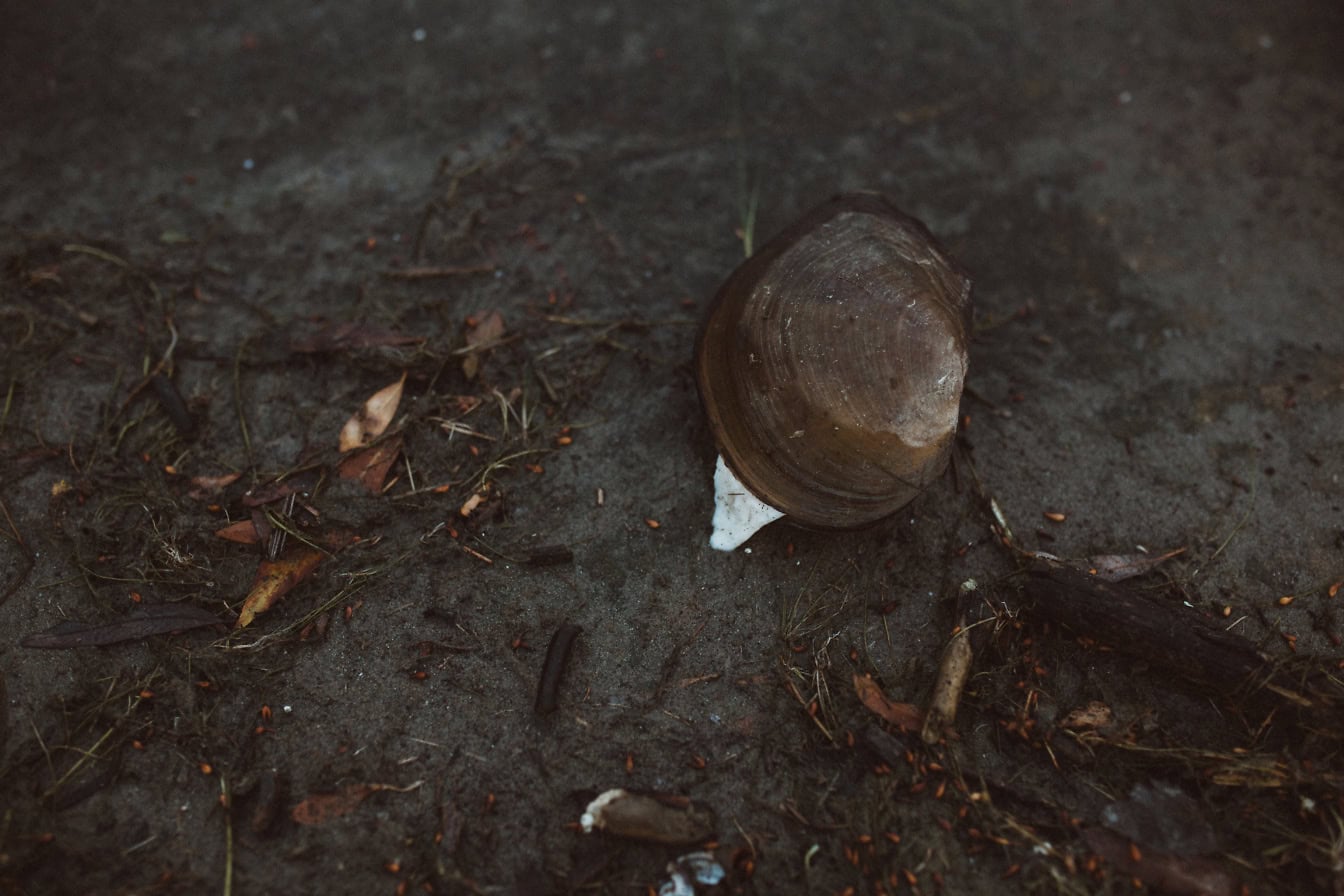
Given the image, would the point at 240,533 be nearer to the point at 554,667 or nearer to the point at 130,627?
the point at 130,627

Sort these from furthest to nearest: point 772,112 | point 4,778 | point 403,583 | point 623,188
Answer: point 772,112
point 623,188
point 403,583
point 4,778

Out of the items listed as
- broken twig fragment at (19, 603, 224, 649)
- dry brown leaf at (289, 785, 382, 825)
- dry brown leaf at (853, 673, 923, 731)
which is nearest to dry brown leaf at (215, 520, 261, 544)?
broken twig fragment at (19, 603, 224, 649)

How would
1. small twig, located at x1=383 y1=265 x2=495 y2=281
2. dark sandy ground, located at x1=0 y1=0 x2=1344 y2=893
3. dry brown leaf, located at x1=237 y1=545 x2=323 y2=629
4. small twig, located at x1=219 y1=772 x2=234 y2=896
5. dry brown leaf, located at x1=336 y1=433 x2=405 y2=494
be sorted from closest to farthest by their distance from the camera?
small twig, located at x1=219 y1=772 x2=234 y2=896
dark sandy ground, located at x1=0 y1=0 x2=1344 y2=893
dry brown leaf, located at x1=237 y1=545 x2=323 y2=629
dry brown leaf, located at x1=336 y1=433 x2=405 y2=494
small twig, located at x1=383 y1=265 x2=495 y2=281

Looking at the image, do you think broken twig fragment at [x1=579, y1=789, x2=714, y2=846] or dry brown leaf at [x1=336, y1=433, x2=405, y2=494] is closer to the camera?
broken twig fragment at [x1=579, y1=789, x2=714, y2=846]

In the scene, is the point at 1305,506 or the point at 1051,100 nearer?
the point at 1305,506

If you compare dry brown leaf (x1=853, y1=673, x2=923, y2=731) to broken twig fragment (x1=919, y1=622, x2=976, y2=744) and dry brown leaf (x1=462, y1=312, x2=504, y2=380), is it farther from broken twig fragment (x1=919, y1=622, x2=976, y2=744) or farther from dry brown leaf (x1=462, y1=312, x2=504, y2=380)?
dry brown leaf (x1=462, y1=312, x2=504, y2=380)

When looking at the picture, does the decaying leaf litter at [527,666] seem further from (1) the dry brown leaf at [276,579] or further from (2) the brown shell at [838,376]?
(2) the brown shell at [838,376]

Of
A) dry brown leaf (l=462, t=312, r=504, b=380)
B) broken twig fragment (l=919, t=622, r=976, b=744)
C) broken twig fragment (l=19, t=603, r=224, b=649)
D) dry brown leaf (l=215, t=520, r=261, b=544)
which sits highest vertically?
dry brown leaf (l=462, t=312, r=504, b=380)

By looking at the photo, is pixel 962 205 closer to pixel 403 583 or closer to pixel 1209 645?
pixel 1209 645

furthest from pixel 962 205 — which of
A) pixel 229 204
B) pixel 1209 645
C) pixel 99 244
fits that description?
pixel 99 244
